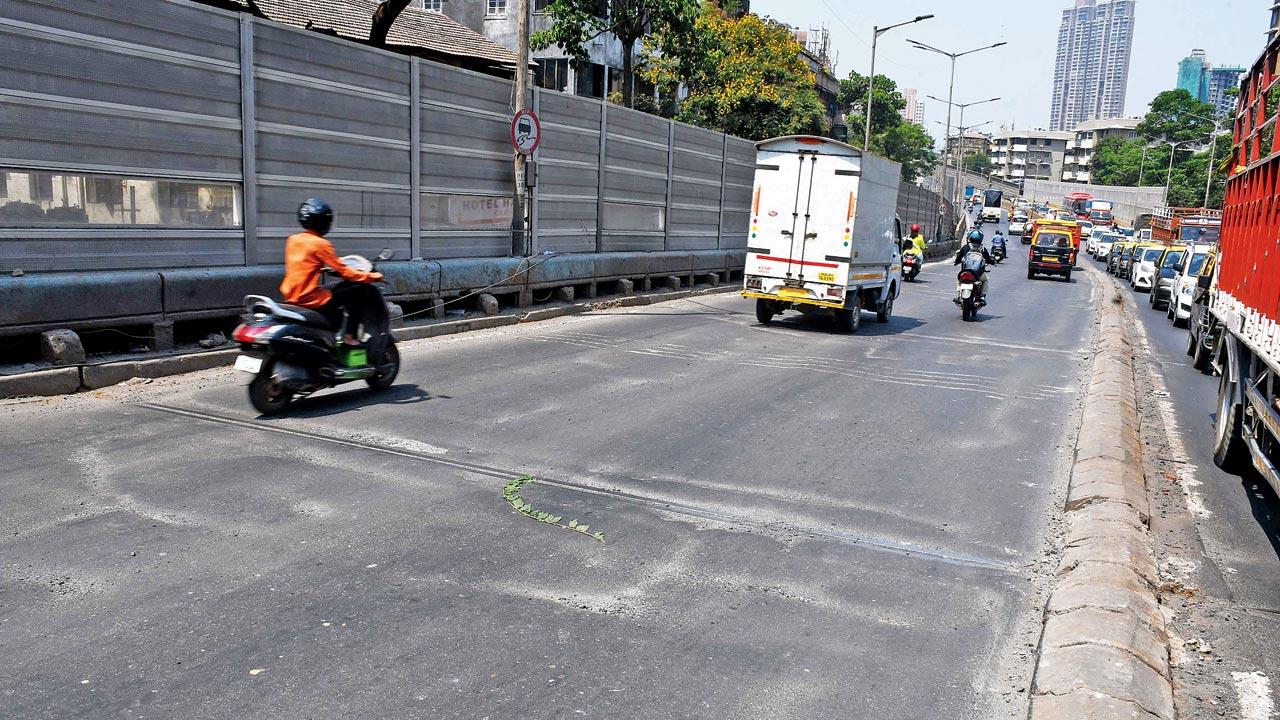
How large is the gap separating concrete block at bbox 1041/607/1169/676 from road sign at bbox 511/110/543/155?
39.1ft

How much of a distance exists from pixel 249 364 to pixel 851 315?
36.2ft

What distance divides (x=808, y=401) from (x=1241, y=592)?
15.9 feet

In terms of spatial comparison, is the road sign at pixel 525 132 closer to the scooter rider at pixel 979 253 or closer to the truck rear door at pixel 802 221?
the truck rear door at pixel 802 221

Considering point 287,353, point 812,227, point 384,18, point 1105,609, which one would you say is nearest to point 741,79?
point 384,18

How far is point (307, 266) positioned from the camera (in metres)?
8.30

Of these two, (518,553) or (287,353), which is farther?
(287,353)

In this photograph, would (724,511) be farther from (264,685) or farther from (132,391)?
(132,391)

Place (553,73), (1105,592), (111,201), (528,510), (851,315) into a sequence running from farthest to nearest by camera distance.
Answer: (553,73), (851,315), (111,201), (528,510), (1105,592)

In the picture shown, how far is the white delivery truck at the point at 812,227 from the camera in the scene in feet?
54.4

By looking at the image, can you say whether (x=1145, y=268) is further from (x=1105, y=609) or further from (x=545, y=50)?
(x=1105, y=609)

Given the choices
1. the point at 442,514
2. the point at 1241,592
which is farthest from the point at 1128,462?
the point at 442,514

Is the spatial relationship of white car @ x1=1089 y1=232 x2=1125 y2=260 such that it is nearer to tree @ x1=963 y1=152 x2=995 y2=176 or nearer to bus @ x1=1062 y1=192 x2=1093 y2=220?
bus @ x1=1062 y1=192 x2=1093 y2=220

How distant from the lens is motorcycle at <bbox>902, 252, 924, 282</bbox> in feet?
103

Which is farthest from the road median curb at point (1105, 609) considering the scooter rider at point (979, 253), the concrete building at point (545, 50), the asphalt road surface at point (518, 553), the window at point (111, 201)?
the concrete building at point (545, 50)
